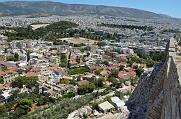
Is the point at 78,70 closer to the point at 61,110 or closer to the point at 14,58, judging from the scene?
the point at 14,58

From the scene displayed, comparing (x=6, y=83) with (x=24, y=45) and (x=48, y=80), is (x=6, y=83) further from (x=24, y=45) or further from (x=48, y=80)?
(x=24, y=45)

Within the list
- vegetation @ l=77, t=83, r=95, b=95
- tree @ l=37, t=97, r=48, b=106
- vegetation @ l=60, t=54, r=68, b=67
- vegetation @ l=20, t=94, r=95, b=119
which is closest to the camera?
vegetation @ l=20, t=94, r=95, b=119

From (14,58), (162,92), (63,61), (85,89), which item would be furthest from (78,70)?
(162,92)

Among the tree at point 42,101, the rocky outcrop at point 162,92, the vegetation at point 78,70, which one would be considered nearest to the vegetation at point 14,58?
the vegetation at point 78,70

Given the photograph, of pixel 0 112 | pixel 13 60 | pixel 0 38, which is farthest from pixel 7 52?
pixel 0 112

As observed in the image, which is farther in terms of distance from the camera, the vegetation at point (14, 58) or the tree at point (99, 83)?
the vegetation at point (14, 58)

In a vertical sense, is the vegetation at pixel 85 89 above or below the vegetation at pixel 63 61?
above

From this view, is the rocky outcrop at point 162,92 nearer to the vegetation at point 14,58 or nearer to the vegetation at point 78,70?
the vegetation at point 78,70

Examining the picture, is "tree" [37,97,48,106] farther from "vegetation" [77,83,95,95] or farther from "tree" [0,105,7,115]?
"vegetation" [77,83,95,95]

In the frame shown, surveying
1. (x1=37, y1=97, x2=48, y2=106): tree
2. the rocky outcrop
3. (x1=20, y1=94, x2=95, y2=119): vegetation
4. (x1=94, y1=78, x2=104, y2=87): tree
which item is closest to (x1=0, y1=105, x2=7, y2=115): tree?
(x1=37, y1=97, x2=48, y2=106): tree
